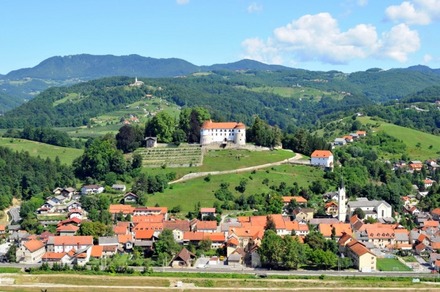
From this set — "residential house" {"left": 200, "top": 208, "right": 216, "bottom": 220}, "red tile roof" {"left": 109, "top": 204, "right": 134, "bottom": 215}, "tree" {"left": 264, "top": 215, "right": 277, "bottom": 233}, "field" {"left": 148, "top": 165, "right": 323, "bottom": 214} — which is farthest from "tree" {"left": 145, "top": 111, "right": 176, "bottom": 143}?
"tree" {"left": 264, "top": 215, "right": 277, "bottom": 233}

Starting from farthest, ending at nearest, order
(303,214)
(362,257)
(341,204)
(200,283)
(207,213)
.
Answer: (303,214)
(341,204)
(207,213)
(362,257)
(200,283)

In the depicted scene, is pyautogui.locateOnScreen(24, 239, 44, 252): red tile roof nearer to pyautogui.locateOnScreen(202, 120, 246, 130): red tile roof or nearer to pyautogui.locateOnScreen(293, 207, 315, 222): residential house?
pyautogui.locateOnScreen(293, 207, 315, 222): residential house

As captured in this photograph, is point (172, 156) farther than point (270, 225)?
Yes

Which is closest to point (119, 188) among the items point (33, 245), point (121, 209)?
point (121, 209)

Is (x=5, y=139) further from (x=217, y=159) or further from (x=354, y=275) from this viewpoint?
(x=354, y=275)

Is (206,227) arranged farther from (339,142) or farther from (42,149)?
(339,142)

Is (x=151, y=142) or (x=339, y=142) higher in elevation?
(x=151, y=142)

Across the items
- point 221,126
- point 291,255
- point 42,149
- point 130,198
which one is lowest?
point 291,255

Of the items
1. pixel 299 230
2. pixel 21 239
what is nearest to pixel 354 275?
pixel 299 230
